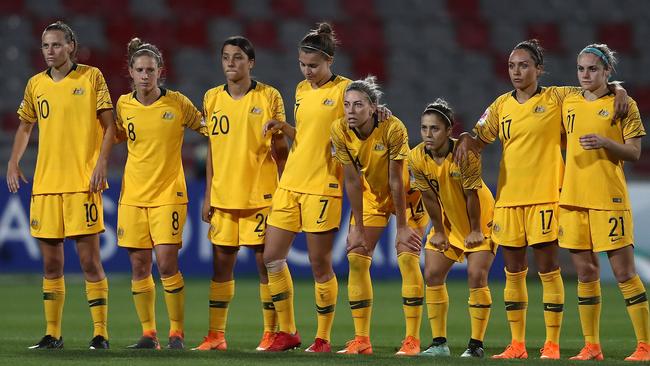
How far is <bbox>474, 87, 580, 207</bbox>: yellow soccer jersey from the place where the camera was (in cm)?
724

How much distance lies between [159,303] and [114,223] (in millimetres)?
1834

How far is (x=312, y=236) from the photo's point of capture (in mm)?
7535

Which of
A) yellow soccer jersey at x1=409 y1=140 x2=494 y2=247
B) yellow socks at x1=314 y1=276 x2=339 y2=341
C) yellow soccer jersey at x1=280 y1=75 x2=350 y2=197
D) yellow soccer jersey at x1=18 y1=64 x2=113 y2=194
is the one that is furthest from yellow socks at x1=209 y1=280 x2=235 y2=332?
yellow soccer jersey at x1=409 y1=140 x2=494 y2=247

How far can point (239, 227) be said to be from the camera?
305 inches

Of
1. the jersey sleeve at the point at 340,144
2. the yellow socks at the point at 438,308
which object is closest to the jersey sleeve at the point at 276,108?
the jersey sleeve at the point at 340,144

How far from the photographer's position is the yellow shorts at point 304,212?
7488 mm

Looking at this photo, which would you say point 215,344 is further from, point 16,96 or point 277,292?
point 16,96

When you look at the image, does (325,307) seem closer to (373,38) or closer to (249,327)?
(249,327)

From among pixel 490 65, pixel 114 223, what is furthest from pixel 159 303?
pixel 490 65

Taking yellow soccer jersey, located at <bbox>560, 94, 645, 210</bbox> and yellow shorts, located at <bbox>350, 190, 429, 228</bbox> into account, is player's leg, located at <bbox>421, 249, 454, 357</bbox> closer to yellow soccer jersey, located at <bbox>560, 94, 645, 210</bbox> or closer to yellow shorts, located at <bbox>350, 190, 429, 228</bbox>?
yellow shorts, located at <bbox>350, 190, 429, 228</bbox>

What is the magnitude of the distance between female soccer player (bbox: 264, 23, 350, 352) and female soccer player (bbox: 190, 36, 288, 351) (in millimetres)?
175

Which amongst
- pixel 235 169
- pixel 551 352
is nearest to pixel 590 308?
pixel 551 352

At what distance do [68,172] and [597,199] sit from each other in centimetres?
327

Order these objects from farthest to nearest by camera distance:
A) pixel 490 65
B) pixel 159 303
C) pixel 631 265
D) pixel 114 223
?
pixel 490 65
pixel 114 223
pixel 159 303
pixel 631 265
